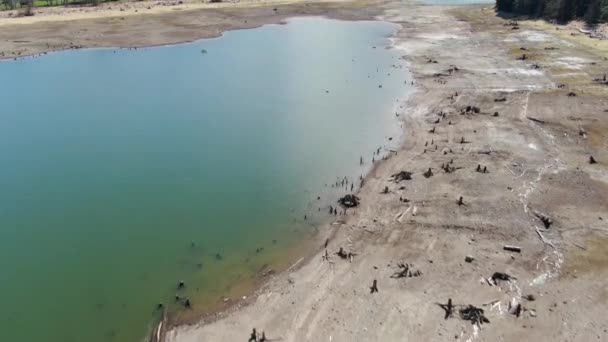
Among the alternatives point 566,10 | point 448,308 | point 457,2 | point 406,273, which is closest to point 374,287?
point 406,273

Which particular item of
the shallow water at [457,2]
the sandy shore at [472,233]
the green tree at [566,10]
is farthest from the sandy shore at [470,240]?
the shallow water at [457,2]

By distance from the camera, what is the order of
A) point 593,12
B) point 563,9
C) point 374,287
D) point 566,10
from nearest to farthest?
point 374,287, point 593,12, point 566,10, point 563,9

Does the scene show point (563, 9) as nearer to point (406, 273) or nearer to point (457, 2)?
point (457, 2)

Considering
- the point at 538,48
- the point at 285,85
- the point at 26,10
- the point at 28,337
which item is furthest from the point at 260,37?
the point at 28,337

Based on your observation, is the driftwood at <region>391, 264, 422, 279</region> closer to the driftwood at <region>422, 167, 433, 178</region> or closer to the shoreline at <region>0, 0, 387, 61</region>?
A: the driftwood at <region>422, 167, 433, 178</region>

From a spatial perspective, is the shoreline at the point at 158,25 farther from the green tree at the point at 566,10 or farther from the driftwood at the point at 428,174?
the driftwood at the point at 428,174

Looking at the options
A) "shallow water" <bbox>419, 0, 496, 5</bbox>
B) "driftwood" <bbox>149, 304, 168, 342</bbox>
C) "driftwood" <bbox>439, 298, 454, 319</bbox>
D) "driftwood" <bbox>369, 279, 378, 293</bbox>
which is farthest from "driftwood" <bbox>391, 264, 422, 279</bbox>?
"shallow water" <bbox>419, 0, 496, 5</bbox>

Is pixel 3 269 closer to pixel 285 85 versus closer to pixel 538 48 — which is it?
pixel 285 85
